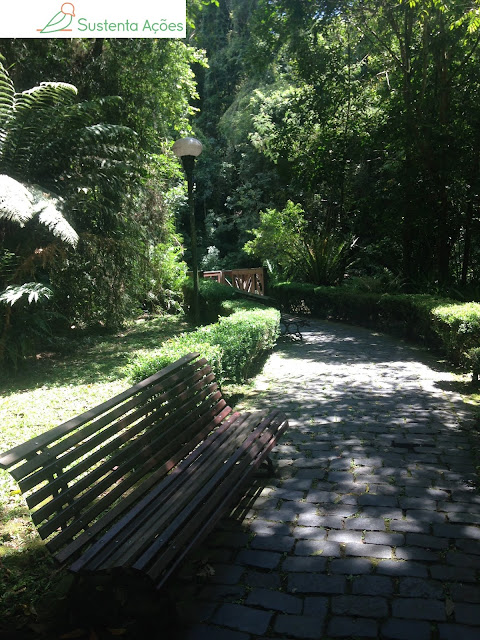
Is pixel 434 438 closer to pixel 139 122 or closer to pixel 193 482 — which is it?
pixel 193 482

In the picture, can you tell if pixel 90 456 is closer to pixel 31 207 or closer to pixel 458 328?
pixel 458 328

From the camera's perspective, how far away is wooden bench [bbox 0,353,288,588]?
7.87ft

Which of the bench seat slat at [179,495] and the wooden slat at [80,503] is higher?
the wooden slat at [80,503]

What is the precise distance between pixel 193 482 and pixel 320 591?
937 mm

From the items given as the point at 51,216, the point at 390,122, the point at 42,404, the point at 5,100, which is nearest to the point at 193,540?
the point at 42,404

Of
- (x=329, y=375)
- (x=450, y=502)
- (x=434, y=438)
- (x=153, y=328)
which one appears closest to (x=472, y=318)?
(x=329, y=375)

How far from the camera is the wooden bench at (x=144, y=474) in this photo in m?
2.40

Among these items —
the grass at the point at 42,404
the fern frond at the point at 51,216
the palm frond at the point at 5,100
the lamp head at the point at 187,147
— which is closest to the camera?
the grass at the point at 42,404

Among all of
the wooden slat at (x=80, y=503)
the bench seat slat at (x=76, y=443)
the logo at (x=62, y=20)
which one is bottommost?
the wooden slat at (x=80, y=503)

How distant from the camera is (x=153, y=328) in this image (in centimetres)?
1408

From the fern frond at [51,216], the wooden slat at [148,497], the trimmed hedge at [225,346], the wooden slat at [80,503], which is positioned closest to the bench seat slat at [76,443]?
the wooden slat at [80,503]

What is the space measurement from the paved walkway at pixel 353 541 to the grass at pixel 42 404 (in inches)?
31.3

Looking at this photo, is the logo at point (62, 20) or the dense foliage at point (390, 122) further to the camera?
the dense foliage at point (390, 122)

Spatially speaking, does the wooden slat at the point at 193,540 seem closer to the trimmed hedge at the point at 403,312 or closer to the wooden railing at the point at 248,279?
the trimmed hedge at the point at 403,312
